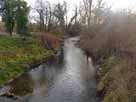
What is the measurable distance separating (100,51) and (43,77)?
11.6 meters

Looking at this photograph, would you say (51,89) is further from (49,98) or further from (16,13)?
(16,13)

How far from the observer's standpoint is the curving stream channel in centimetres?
1567

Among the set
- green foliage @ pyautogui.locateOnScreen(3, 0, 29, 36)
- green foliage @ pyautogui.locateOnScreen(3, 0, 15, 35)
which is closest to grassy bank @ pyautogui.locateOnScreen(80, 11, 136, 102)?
green foliage @ pyautogui.locateOnScreen(3, 0, 29, 36)

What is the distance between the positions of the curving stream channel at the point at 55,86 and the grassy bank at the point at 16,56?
1128mm

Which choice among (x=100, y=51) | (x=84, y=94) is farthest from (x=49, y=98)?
(x=100, y=51)

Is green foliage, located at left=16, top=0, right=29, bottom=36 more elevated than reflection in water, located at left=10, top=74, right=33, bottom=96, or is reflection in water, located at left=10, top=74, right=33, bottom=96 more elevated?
green foliage, located at left=16, top=0, right=29, bottom=36

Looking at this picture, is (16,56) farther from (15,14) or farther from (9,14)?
(15,14)

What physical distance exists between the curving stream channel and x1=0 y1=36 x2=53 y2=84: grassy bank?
1128 millimetres

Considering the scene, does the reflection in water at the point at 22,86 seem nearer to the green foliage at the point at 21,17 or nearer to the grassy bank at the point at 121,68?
the grassy bank at the point at 121,68

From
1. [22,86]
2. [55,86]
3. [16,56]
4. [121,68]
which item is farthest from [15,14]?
[121,68]

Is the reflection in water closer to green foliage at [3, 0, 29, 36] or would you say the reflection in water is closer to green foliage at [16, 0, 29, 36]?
green foliage at [16, 0, 29, 36]

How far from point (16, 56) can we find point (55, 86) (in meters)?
10.2

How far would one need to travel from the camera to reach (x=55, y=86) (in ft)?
61.5

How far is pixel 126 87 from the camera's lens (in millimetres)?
12836
